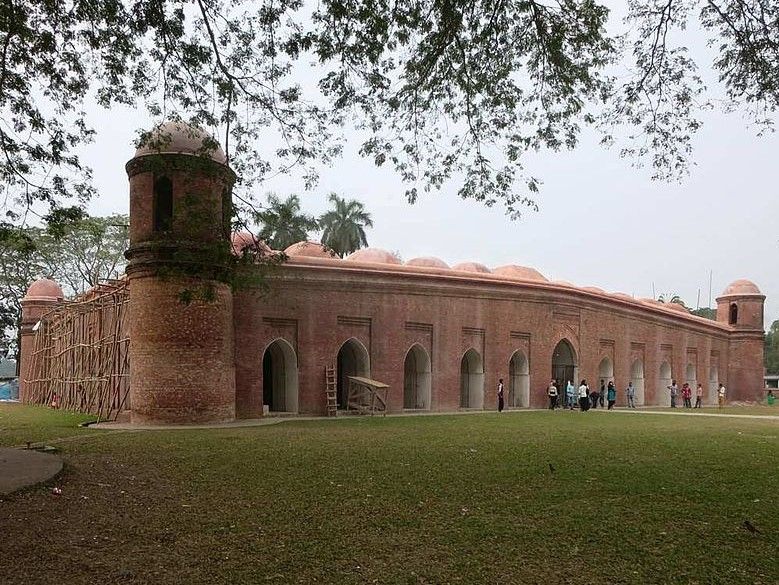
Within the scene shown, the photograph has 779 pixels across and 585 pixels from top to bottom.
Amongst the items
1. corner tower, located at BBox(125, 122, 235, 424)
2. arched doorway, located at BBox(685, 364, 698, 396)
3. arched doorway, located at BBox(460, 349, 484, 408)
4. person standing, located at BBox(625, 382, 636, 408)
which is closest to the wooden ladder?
corner tower, located at BBox(125, 122, 235, 424)

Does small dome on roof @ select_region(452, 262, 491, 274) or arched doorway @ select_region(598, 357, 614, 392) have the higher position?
small dome on roof @ select_region(452, 262, 491, 274)

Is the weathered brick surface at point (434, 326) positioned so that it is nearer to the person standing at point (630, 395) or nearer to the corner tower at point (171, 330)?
the person standing at point (630, 395)

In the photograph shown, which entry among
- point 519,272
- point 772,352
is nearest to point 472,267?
point 519,272

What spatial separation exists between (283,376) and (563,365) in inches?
456

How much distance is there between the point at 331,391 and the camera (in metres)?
18.4

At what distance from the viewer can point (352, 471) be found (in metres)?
7.97

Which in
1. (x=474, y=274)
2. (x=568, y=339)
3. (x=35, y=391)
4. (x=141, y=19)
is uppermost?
(x=141, y=19)

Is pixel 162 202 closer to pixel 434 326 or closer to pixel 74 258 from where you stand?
pixel 434 326

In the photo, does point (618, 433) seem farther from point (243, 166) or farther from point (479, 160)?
point (243, 166)

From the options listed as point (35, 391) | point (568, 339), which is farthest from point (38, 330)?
point (568, 339)

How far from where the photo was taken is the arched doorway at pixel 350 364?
19.7 metres

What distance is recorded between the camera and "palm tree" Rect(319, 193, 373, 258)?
40.3 meters

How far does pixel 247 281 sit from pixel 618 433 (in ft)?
25.1

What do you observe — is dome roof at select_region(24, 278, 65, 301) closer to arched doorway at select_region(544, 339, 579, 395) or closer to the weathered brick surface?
the weathered brick surface
